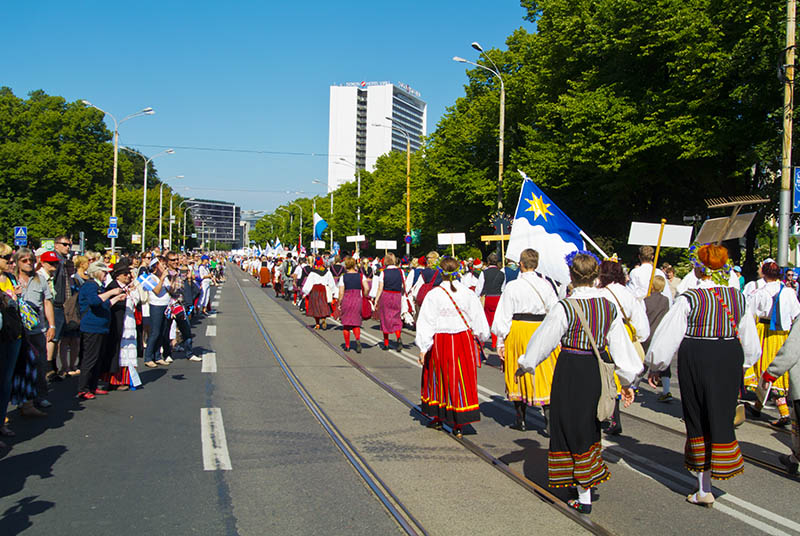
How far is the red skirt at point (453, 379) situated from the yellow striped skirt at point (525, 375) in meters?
0.40

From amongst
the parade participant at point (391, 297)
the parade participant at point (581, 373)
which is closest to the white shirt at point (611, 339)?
the parade participant at point (581, 373)

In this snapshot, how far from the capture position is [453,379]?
7141 mm

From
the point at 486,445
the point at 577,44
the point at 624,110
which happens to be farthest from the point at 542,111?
the point at 486,445

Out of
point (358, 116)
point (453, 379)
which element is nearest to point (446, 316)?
point (453, 379)

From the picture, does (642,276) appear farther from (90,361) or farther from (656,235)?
(90,361)

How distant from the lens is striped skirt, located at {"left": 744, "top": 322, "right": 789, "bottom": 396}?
8.30 meters

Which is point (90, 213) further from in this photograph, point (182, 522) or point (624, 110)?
point (182, 522)

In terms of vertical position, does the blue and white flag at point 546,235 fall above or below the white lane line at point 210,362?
above

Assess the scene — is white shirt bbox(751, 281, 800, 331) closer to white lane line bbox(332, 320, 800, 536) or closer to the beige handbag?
white lane line bbox(332, 320, 800, 536)

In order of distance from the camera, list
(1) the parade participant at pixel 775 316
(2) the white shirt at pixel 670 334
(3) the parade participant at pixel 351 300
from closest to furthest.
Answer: (2) the white shirt at pixel 670 334, (1) the parade participant at pixel 775 316, (3) the parade participant at pixel 351 300

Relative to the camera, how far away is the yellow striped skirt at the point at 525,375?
7141mm

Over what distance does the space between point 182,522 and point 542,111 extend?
2981 centimetres

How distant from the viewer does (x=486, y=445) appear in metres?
6.92

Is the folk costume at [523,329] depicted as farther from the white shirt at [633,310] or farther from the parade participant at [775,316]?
the parade participant at [775,316]
